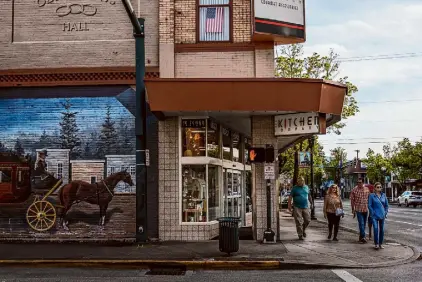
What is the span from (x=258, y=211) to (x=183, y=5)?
6.40 meters

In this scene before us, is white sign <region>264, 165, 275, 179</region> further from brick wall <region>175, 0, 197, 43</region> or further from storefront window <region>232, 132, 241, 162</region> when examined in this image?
brick wall <region>175, 0, 197, 43</region>

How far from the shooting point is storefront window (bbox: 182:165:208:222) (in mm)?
15102

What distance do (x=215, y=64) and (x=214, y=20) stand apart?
132 centimetres

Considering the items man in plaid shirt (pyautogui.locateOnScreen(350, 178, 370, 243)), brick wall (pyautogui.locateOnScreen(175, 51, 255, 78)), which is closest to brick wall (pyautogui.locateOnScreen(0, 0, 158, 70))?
brick wall (pyautogui.locateOnScreen(175, 51, 255, 78))

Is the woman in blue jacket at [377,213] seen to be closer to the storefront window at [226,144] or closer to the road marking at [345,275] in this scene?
the road marking at [345,275]

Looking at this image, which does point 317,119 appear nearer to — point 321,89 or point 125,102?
point 321,89

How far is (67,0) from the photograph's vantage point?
15781 mm

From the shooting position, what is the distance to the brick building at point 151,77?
14.9m

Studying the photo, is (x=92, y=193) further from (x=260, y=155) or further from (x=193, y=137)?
(x=260, y=155)

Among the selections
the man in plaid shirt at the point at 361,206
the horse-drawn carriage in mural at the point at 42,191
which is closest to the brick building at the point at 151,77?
the horse-drawn carriage in mural at the point at 42,191

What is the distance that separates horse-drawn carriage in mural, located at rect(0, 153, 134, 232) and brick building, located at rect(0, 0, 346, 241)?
0.36 metres

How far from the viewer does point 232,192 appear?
17.7 metres

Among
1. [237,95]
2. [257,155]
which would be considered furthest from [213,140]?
[237,95]

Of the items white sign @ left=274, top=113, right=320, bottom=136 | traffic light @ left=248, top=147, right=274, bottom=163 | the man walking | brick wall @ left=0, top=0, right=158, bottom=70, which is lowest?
the man walking
